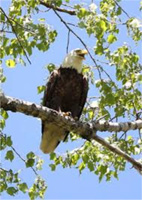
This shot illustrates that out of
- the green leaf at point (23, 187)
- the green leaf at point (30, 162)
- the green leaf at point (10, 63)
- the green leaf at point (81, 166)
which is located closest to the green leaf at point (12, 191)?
the green leaf at point (23, 187)

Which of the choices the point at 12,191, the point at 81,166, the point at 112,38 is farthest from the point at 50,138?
the point at 112,38

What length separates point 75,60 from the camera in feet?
17.2

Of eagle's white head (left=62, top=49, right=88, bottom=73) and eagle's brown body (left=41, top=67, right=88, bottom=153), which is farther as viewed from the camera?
eagle's white head (left=62, top=49, right=88, bottom=73)

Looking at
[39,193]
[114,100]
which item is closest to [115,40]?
[114,100]

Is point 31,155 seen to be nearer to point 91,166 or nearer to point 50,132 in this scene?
point 91,166

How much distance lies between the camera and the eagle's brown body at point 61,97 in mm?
5000

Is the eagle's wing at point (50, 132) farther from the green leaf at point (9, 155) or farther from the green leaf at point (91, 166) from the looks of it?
the green leaf at point (9, 155)

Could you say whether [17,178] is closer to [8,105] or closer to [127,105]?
[8,105]

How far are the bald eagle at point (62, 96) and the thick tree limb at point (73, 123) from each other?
3.70 feet

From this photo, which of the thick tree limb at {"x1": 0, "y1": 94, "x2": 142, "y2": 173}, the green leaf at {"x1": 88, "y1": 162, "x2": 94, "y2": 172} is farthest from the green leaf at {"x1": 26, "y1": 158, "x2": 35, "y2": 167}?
the green leaf at {"x1": 88, "y1": 162, "x2": 94, "y2": 172}

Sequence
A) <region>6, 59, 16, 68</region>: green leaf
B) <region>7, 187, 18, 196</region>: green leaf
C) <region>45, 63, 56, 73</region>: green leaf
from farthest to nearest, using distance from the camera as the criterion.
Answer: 1. <region>45, 63, 56, 73</region>: green leaf
2. <region>6, 59, 16, 68</region>: green leaf
3. <region>7, 187, 18, 196</region>: green leaf

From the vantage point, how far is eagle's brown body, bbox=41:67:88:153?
5000 millimetres

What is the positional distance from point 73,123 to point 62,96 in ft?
4.09

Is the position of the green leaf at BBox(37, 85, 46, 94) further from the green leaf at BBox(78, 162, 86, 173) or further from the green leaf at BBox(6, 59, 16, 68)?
the green leaf at BBox(78, 162, 86, 173)
